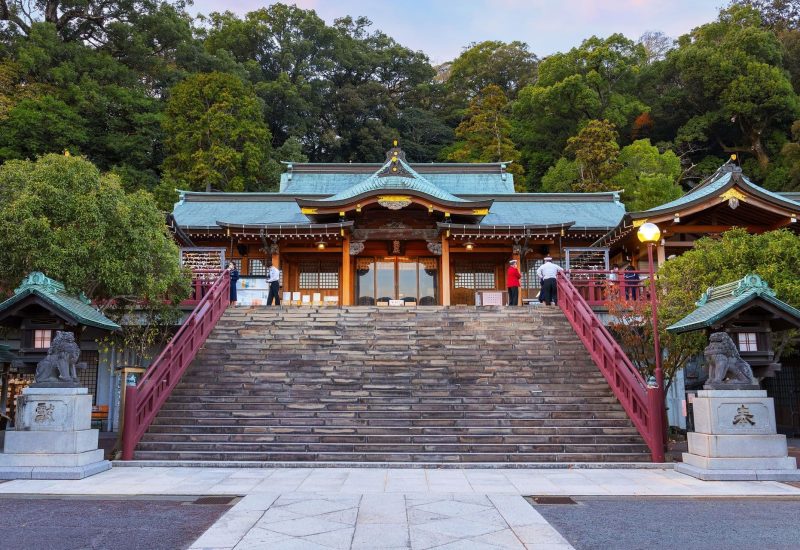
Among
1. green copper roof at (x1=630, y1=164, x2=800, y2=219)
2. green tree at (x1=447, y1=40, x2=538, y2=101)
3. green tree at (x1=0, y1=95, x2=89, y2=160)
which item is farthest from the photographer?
green tree at (x1=447, y1=40, x2=538, y2=101)

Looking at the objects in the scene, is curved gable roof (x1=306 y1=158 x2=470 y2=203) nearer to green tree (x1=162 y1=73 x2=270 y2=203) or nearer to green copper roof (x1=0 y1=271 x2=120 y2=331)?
green copper roof (x1=0 y1=271 x2=120 y2=331)

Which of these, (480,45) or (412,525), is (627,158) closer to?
(480,45)

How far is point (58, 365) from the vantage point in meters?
9.03

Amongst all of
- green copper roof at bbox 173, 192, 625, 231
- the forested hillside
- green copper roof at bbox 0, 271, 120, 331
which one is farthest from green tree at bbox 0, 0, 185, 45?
green copper roof at bbox 0, 271, 120, 331

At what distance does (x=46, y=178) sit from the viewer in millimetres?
11086

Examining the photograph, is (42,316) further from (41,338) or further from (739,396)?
(739,396)

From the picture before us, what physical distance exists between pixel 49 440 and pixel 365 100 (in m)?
43.2

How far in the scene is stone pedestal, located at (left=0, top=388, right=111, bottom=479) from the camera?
27.5 feet

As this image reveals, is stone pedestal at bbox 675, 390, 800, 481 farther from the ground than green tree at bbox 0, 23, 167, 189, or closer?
closer

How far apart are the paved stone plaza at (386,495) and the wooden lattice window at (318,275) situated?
13382mm

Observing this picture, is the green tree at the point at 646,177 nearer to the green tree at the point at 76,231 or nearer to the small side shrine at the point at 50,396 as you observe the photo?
the green tree at the point at 76,231

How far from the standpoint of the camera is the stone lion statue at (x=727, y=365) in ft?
28.7

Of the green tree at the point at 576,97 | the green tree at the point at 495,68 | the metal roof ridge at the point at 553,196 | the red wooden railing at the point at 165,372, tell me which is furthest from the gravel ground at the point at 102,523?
the green tree at the point at 495,68

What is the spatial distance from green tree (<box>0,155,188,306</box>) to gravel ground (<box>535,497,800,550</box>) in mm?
9032
